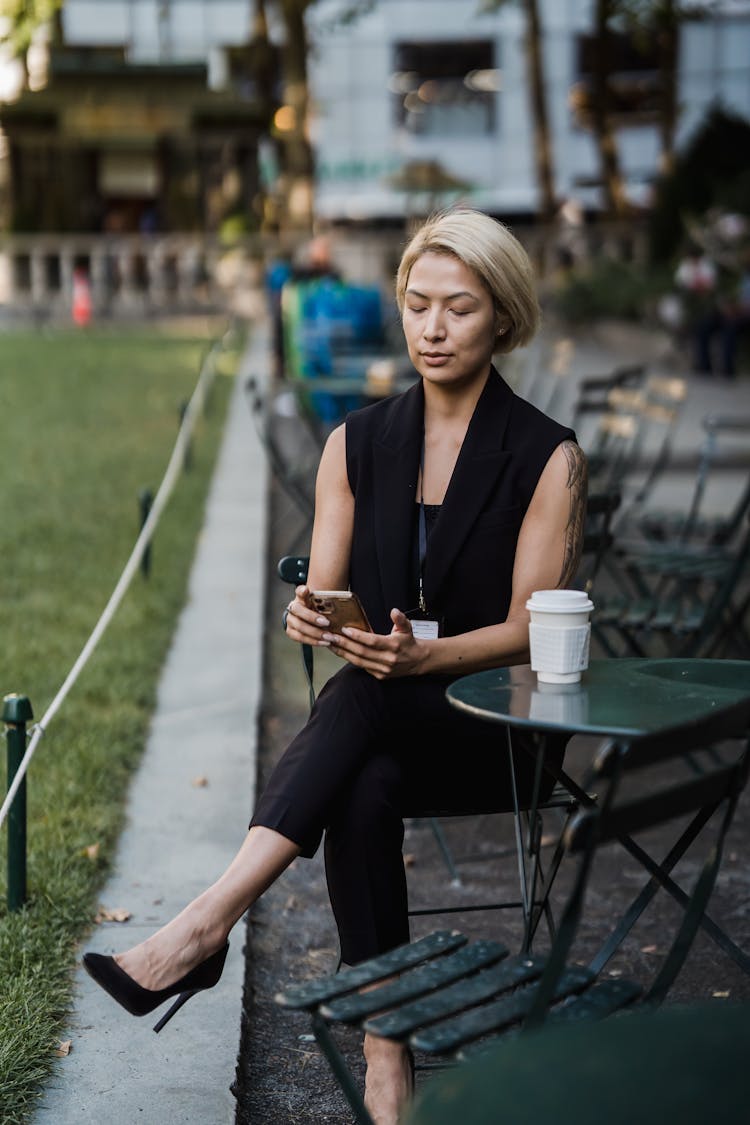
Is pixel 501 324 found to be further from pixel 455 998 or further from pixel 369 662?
pixel 455 998

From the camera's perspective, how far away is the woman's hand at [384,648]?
11.6 feet

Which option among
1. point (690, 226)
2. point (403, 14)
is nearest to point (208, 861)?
point (690, 226)

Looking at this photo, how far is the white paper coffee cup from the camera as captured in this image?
333 centimetres

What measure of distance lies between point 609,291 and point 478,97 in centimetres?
3102

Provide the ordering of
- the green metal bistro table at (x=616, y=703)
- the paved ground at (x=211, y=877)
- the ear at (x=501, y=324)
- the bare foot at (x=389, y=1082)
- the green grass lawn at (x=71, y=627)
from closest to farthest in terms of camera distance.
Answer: the green metal bistro table at (x=616, y=703), the bare foot at (x=389, y=1082), the paved ground at (x=211, y=877), the ear at (x=501, y=324), the green grass lawn at (x=71, y=627)

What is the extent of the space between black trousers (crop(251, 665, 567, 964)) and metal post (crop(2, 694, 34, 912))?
93 centimetres

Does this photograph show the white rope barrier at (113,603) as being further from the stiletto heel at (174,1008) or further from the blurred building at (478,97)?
the blurred building at (478,97)

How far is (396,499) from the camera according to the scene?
3826mm

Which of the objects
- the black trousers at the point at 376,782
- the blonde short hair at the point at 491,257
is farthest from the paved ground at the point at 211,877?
the blonde short hair at the point at 491,257

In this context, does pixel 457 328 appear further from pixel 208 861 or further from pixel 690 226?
pixel 690 226

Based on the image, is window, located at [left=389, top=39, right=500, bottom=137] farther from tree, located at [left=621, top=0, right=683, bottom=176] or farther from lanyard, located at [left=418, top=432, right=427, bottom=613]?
lanyard, located at [left=418, top=432, right=427, bottom=613]

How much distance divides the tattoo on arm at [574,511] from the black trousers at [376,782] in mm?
365

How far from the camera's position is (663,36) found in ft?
102

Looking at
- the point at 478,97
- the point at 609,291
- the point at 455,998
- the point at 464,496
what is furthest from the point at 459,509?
the point at 478,97
